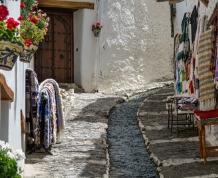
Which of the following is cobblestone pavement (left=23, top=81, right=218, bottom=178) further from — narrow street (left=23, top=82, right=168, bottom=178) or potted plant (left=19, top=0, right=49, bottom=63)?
potted plant (left=19, top=0, right=49, bottom=63)

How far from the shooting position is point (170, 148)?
9.47m

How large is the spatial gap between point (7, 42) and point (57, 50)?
12902 millimetres

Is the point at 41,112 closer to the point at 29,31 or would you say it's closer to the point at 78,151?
the point at 78,151

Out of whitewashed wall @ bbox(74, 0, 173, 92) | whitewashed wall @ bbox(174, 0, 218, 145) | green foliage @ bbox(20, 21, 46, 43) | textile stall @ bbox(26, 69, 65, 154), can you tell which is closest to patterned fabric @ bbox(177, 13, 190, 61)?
whitewashed wall @ bbox(174, 0, 218, 145)

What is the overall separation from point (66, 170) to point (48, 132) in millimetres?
1004

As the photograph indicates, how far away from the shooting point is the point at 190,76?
11.0m

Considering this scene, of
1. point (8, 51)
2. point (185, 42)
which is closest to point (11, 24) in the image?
point (8, 51)

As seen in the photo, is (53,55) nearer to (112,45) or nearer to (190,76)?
(112,45)

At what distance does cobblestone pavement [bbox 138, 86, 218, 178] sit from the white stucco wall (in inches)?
86.1

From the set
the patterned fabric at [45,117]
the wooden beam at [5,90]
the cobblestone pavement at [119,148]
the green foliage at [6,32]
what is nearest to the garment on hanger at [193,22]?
the cobblestone pavement at [119,148]

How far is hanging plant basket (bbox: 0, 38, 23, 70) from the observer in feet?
16.7

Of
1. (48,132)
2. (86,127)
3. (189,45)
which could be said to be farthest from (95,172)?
(189,45)

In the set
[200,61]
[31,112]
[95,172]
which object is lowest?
[95,172]

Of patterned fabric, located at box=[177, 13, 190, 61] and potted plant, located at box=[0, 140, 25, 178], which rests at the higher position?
patterned fabric, located at box=[177, 13, 190, 61]
